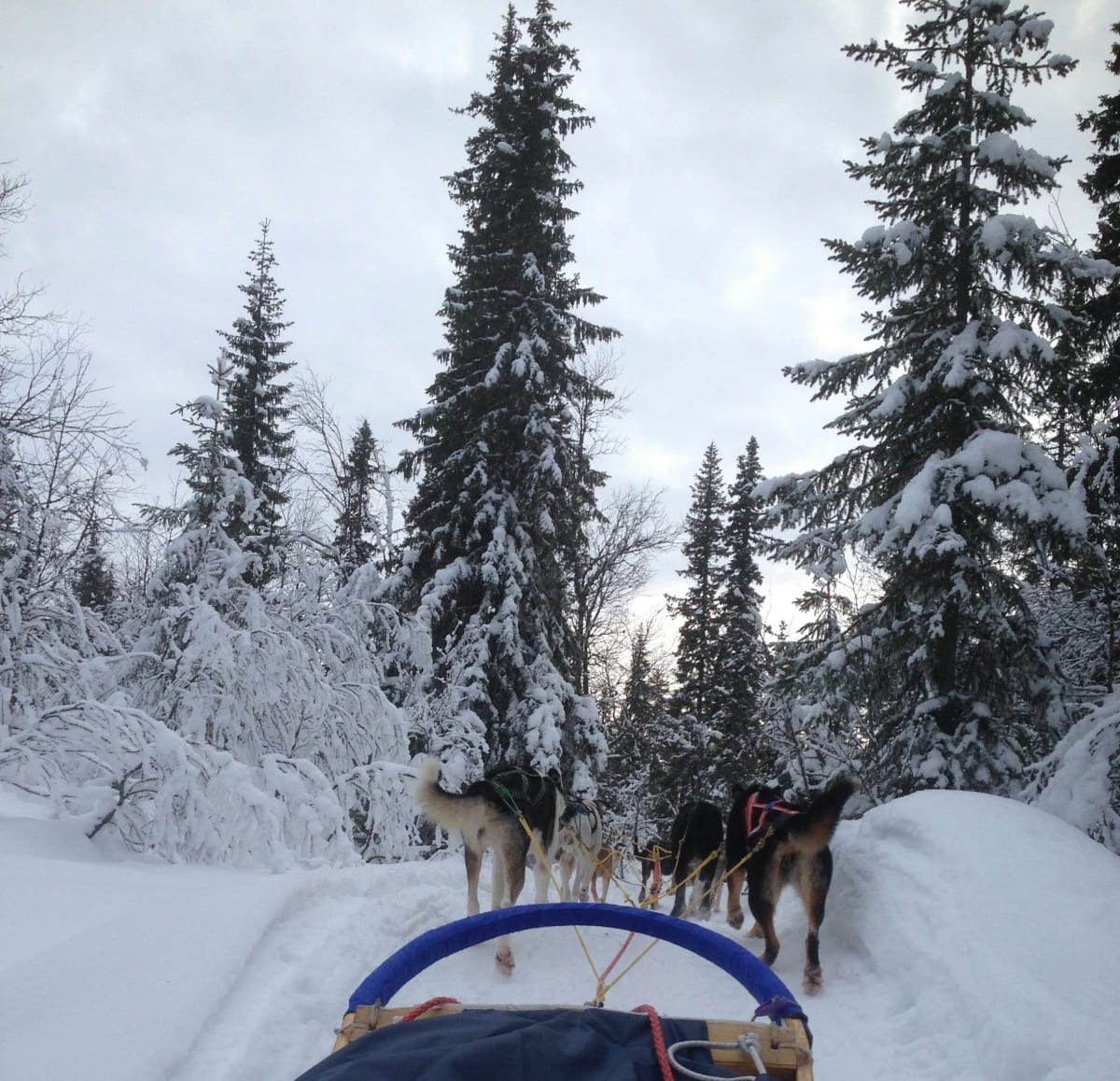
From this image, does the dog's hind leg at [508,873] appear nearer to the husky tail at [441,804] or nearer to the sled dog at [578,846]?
the husky tail at [441,804]

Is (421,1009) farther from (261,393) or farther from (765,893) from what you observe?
(261,393)

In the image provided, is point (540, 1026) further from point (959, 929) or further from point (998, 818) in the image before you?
point (998, 818)

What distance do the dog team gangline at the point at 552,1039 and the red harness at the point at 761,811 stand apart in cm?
276

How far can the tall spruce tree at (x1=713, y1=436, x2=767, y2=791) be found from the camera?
18.9 meters

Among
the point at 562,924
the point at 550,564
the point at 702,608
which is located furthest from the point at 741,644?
the point at 562,924

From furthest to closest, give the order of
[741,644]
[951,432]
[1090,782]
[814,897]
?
1. [741,644]
2. [951,432]
3. [1090,782]
4. [814,897]

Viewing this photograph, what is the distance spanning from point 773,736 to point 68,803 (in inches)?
426

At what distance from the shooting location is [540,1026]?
1961mm

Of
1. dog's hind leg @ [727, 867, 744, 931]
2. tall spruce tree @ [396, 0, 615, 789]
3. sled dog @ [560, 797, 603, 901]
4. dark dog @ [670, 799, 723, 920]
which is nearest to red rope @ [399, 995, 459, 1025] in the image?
sled dog @ [560, 797, 603, 901]

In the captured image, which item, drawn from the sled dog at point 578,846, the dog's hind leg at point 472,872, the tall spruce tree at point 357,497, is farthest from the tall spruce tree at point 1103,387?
the tall spruce tree at point 357,497

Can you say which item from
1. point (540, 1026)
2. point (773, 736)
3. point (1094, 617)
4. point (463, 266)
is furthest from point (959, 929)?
point (463, 266)

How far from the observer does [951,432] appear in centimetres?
941

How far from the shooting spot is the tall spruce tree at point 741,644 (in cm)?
1894

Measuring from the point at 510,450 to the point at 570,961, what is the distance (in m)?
11.0
